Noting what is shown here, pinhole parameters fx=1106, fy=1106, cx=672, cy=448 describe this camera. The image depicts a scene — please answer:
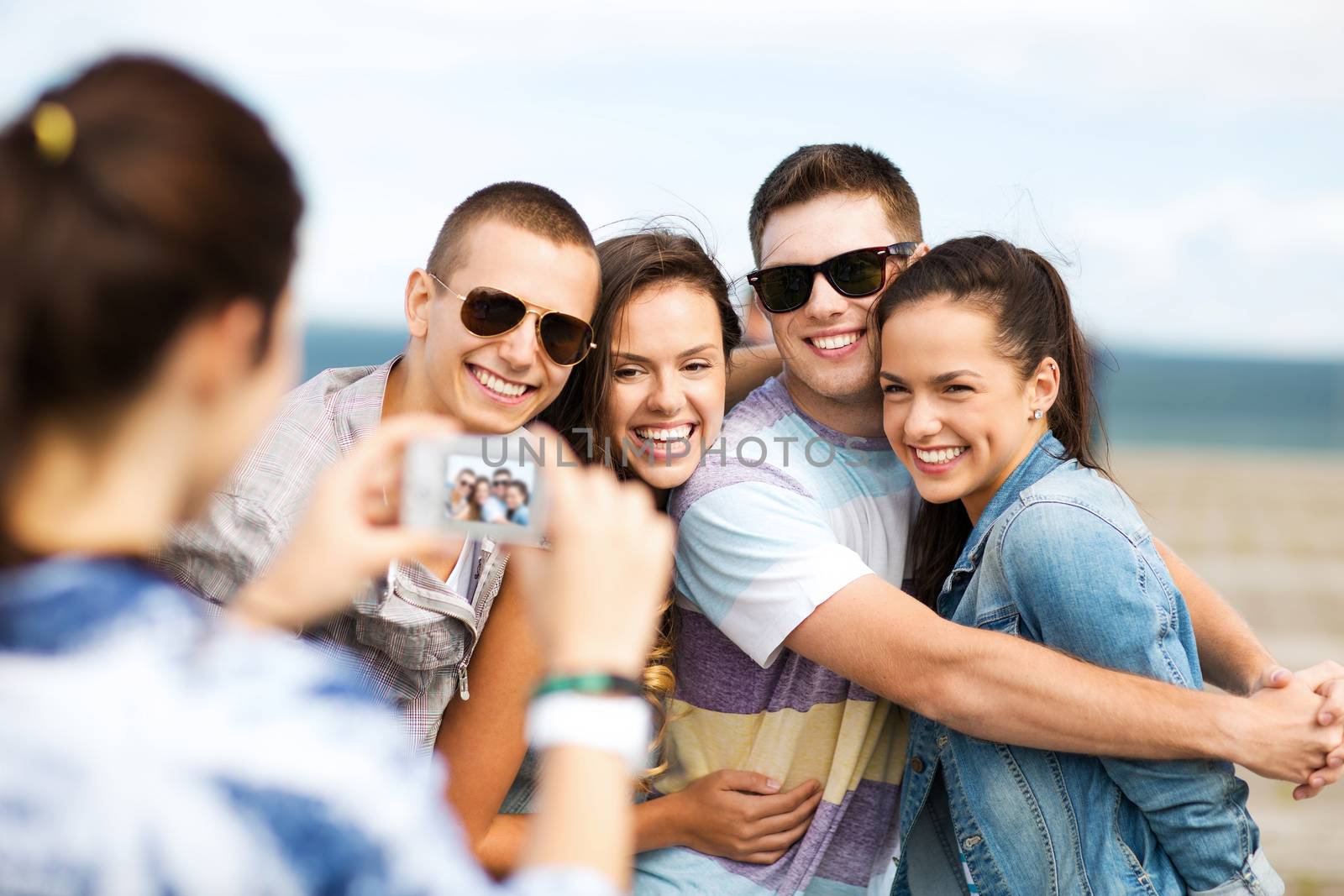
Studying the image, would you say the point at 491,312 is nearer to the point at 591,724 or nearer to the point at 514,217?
the point at 514,217

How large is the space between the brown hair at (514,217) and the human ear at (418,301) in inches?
2.1

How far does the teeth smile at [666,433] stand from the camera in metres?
3.31

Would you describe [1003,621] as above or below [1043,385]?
below

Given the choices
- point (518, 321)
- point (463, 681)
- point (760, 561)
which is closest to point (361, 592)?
point (463, 681)

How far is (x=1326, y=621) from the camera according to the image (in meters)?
11.5

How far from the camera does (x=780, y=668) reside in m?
3.15

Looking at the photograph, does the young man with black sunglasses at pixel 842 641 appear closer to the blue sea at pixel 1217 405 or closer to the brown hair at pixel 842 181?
the brown hair at pixel 842 181

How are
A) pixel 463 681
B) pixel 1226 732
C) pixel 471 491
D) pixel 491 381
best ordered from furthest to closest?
pixel 491 381, pixel 463 681, pixel 1226 732, pixel 471 491

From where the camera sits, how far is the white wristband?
1342 millimetres

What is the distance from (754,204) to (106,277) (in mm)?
3084

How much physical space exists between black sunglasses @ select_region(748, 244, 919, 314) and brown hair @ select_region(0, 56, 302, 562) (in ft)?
8.21

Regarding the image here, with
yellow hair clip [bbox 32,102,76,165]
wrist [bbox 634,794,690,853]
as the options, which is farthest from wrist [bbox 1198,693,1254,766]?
yellow hair clip [bbox 32,102,76,165]

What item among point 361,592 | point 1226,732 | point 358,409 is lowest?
point 361,592

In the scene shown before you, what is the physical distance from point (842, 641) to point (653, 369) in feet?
3.42
